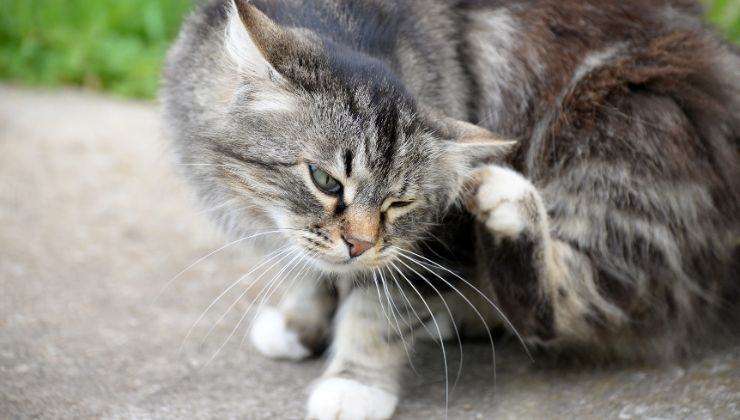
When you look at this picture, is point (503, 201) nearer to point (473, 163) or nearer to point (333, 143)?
point (473, 163)

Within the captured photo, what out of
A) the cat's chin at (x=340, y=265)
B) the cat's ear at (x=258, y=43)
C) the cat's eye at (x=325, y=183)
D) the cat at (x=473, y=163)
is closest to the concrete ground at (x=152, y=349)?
the cat at (x=473, y=163)

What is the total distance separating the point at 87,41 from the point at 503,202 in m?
3.81

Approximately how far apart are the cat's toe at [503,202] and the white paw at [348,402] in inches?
22.9

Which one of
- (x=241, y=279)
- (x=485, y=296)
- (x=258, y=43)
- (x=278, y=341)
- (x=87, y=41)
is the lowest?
(x=278, y=341)

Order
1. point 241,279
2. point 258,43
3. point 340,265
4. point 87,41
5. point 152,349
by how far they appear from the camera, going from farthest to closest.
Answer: point 87,41 → point 152,349 → point 241,279 → point 340,265 → point 258,43

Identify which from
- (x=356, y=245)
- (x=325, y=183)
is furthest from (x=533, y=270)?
(x=325, y=183)

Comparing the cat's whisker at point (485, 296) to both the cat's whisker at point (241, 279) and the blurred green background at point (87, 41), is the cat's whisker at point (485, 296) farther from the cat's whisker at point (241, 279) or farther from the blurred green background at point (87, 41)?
the blurred green background at point (87, 41)

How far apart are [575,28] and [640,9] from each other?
0.70 ft

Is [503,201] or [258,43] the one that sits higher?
[258,43]

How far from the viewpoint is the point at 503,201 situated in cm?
215

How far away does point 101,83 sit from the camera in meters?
5.14

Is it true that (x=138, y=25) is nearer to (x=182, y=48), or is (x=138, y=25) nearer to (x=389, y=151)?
(x=182, y=48)

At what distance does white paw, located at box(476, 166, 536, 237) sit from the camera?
2.15m

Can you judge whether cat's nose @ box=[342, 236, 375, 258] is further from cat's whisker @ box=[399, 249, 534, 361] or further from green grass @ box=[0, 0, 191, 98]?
green grass @ box=[0, 0, 191, 98]
